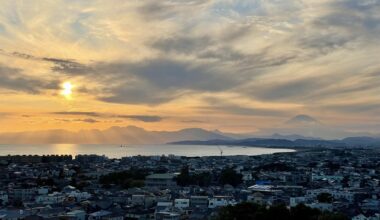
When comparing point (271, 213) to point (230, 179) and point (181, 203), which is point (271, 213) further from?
point (230, 179)

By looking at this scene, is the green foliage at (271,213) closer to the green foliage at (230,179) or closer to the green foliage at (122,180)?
the green foliage at (122,180)

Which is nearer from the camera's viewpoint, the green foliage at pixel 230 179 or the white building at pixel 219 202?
the white building at pixel 219 202

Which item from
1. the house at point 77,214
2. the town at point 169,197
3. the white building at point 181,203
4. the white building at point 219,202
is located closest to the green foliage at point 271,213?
the town at point 169,197

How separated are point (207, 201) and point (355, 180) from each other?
18128 mm

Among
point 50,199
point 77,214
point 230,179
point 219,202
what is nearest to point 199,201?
point 219,202

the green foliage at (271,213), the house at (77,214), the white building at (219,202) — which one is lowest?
the house at (77,214)

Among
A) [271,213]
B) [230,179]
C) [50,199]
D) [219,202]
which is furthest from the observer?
[230,179]

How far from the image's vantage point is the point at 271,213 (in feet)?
50.6

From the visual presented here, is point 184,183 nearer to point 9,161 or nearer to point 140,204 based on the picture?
point 140,204

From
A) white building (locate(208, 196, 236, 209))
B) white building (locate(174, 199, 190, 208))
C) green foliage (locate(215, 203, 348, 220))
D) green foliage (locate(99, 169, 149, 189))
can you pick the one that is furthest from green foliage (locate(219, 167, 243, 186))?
green foliage (locate(215, 203, 348, 220))

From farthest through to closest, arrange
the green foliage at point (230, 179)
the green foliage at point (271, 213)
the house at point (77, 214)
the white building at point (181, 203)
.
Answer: the green foliage at point (230, 179) < the white building at point (181, 203) < the house at point (77, 214) < the green foliage at point (271, 213)

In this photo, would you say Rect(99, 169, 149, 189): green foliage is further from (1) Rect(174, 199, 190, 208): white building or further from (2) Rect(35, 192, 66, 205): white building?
(1) Rect(174, 199, 190, 208): white building

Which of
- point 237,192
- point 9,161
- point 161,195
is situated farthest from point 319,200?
point 9,161

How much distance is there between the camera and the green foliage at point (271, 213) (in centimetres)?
1538
